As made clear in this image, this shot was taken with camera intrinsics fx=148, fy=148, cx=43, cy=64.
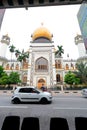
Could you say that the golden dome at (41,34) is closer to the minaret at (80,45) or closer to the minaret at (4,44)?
the minaret at (80,45)

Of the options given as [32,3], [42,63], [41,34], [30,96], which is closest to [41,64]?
[42,63]

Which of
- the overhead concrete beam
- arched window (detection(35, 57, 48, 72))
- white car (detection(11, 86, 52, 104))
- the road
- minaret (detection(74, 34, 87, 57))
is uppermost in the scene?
minaret (detection(74, 34, 87, 57))

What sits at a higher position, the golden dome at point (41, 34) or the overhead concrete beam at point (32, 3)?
the golden dome at point (41, 34)

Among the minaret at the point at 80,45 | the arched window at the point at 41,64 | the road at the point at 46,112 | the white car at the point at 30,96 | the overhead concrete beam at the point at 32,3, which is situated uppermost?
the minaret at the point at 80,45

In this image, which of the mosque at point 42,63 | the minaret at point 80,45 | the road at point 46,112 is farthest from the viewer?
the minaret at point 80,45

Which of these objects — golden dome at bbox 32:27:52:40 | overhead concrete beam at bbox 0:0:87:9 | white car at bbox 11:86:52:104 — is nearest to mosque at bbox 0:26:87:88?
golden dome at bbox 32:27:52:40

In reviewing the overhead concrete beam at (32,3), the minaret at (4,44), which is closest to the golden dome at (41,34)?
the minaret at (4,44)

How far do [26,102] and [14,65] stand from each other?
51.7 m

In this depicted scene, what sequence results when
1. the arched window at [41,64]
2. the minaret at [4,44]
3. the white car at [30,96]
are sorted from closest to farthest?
1. the white car at [30,96]
2. the arched window at [41,64]
3. the minaret at [4,44]

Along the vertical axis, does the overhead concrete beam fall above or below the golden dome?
below

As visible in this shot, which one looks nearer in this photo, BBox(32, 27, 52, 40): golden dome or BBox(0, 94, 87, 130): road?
BBox(0, 94, 87, 130): road

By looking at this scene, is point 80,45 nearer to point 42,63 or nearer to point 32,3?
point 42,63

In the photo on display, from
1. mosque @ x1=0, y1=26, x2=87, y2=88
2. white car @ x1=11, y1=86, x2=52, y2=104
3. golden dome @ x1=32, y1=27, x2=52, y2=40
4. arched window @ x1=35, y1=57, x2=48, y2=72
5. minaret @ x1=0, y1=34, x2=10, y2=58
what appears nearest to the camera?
white car @ x1=11, y1=86, x2=52, y2=104

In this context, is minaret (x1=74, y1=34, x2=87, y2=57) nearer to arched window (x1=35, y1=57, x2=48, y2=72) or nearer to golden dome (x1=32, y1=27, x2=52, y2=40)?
golden dome (x1=32, y1=27, x2=52, y2=40)
